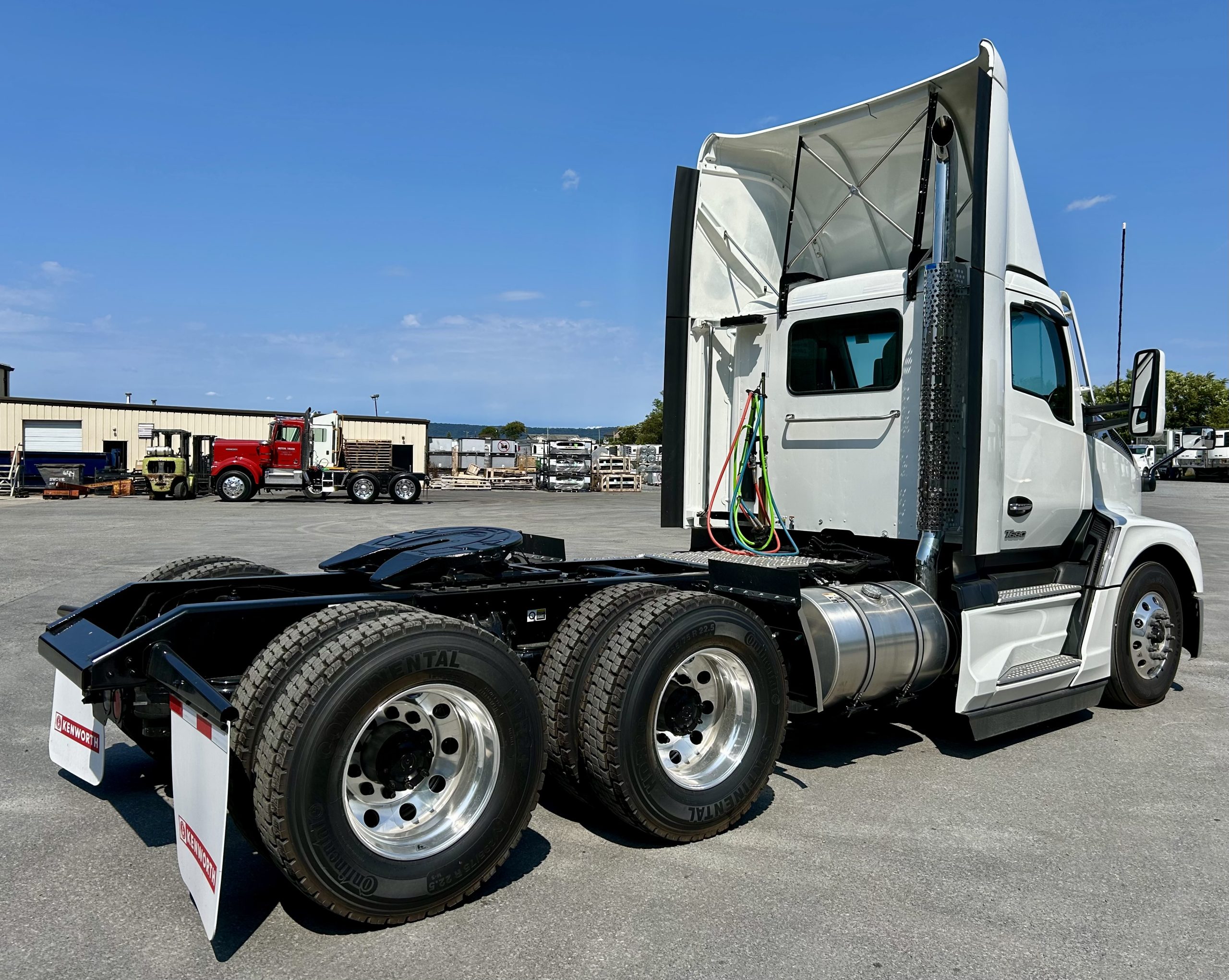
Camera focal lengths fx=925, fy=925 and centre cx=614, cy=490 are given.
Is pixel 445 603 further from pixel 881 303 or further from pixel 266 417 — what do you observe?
pixel 266 417

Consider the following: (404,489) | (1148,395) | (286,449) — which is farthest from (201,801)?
(286,449)

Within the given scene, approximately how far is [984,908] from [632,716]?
4.72 ft

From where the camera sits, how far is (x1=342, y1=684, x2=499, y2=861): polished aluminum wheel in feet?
10.5

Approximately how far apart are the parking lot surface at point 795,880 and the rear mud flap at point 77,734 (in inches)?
12.0

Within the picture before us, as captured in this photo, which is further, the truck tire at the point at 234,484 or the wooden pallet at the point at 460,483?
the wooden pallet at the point at 460,483

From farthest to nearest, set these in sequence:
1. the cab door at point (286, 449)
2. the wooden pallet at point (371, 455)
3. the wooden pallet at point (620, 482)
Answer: the wooden pallet at point (620, 482)
the wooden pallet at point (371, 455)
the cab door at point (286, 449)

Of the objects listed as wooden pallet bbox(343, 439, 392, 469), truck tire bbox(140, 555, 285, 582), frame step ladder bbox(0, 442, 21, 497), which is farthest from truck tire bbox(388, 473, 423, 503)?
truck tire bbox(140, 555, 285, 582)

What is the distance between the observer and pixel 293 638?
3.11 m

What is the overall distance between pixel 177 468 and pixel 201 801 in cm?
3204

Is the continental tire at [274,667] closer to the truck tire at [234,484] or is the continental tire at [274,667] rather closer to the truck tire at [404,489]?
the truck tire at [404,489]

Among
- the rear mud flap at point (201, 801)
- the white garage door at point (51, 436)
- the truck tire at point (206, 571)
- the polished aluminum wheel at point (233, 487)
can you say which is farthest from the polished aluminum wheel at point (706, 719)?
the white garage door at point (51, 436)

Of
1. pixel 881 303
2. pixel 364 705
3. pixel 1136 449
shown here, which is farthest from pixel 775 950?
pixel 1136 449

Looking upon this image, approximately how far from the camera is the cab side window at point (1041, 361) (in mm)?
5527

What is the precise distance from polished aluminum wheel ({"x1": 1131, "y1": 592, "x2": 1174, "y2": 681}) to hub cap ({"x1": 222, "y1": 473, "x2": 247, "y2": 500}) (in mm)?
29388
